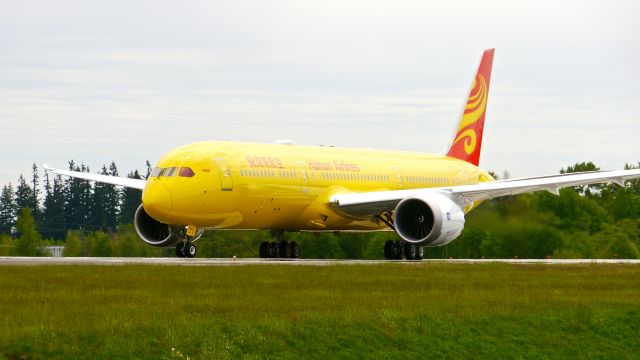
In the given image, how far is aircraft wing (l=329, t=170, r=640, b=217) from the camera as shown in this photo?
48469 mm

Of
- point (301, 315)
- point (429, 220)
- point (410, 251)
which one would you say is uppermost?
point (429, 220)

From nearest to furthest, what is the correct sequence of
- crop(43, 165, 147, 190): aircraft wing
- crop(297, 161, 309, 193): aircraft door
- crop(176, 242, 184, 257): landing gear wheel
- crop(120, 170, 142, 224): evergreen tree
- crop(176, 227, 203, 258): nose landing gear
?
crop(176, 227, 203, 258): nose landing gear → crop(176, 242, 184, 257): landing gear wheel → crop(297, 161, 309, 193): aircraft door → crop(43, 165, 147, 190): aircraft wing → crop(120, 170, 142, 224): evergreen tree

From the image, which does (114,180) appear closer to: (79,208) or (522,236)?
(522,236)

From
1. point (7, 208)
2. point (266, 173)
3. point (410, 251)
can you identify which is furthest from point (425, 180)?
point (7, 208)

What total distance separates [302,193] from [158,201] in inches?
282

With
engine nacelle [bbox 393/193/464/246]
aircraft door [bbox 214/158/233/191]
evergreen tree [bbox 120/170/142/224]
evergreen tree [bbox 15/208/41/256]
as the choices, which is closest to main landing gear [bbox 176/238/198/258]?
aircraft door [bbox 214/158/233/191]

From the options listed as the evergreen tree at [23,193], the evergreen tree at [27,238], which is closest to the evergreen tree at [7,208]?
the evergreen tree at [23,193]

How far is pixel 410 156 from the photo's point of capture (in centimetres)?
5709

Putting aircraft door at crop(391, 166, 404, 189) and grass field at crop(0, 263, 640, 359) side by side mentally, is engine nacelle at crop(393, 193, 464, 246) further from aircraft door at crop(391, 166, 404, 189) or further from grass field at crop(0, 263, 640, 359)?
grass field at crop(0, 263, 640, 359)

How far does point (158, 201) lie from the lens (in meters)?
43.4

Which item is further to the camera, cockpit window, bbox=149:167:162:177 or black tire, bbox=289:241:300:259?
black tire, bbox=289:241:300:259

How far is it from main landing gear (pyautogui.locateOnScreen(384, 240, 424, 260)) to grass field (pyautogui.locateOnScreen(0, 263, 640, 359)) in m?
13.0

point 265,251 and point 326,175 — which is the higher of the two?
point 326,175

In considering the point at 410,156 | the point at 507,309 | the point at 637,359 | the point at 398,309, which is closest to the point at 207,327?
the point at 398,309
